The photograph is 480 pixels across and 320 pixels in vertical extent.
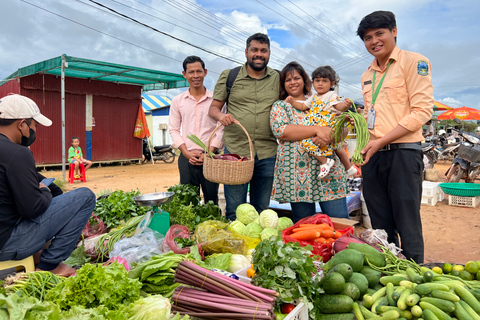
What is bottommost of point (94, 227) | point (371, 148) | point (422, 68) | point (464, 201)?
point (464, 201)

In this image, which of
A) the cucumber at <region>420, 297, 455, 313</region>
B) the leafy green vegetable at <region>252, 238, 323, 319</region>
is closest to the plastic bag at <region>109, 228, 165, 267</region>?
the leafy green vegetable at <region>252, 238, 323, 319</region>

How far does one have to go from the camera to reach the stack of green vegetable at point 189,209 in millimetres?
3947

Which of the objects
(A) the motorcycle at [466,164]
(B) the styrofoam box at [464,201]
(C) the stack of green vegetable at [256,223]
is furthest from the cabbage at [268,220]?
(A) the motorcycle at [466,164]

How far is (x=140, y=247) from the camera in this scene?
125 inches

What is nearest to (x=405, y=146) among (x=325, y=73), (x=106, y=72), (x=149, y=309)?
(x=325, y=73)

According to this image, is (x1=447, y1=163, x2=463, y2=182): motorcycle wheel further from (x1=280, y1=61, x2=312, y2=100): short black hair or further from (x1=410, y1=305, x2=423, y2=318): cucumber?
(x1=410, y1=305, x2=423, y2=318): cucumber

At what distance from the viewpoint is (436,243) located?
5797 millimetres

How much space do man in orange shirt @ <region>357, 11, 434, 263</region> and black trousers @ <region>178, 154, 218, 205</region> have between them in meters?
2.21

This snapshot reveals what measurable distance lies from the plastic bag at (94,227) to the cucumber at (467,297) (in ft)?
12.1

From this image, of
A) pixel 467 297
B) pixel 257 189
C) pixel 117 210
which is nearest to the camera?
pixel 467 297

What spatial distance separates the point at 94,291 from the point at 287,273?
121 cm

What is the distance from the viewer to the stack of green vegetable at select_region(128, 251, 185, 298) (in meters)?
2.34

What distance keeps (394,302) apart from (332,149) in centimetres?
173

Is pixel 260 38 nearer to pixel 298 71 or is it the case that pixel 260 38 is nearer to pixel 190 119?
pixel 298 71
